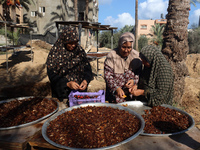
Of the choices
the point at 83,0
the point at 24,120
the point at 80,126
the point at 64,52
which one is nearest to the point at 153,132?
the point at 80,126

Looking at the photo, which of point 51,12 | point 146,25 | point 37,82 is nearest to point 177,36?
point 37,82

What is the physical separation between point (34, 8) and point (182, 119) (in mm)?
25254

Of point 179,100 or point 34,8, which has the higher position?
point 34,8

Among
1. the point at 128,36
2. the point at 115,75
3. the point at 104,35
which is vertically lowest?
the point at 115,75

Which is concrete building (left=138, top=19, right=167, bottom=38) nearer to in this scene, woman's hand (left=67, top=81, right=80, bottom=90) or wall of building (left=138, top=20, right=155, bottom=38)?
wall of building (left=138, top=20, right=155, bottom=38)

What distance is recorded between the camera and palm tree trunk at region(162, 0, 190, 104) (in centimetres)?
404

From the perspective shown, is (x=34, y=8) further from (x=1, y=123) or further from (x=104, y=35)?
(x=1, y=123)

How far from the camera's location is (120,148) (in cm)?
114

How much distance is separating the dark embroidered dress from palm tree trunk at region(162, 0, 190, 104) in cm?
256

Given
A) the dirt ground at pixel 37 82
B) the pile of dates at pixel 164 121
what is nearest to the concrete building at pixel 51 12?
the dirt ground at pixel 37 82

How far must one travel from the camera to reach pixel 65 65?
2652 mm

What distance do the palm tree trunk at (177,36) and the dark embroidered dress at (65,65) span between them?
2.56 m

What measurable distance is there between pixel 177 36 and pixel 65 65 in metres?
3.00

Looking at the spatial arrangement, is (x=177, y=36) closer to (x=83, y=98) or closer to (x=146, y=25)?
(x=83, y=98)
